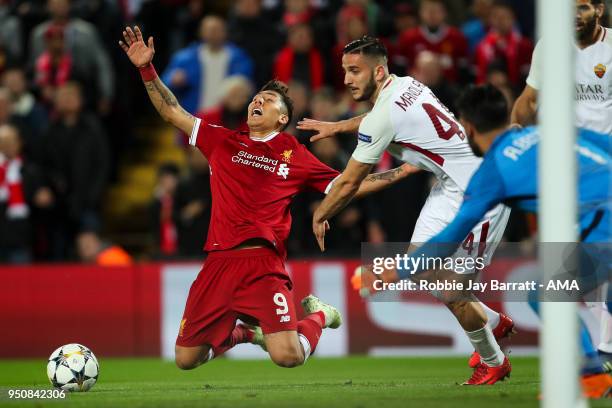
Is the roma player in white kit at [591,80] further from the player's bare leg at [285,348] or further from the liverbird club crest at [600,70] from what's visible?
the player's bare leg at [285,348]

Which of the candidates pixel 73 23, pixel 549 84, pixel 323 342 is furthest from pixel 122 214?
pixel 549 84

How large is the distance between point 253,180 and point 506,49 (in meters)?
6.16

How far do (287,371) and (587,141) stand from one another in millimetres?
5273

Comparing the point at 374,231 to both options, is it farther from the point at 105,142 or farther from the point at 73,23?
the point at 73,23

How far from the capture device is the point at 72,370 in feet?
27.4

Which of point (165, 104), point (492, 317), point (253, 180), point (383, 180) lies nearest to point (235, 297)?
point (253, 180)

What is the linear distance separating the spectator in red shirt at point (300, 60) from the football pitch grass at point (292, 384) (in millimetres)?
3531

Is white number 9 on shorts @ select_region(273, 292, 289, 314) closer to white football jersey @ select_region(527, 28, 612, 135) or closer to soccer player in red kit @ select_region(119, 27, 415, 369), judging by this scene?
Answer: soccer player in red kit @ select_region(119, 27, 415, 369)

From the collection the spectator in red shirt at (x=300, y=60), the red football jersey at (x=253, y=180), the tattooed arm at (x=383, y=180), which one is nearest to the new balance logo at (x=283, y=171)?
the red football jersey at (x=253, y=180)

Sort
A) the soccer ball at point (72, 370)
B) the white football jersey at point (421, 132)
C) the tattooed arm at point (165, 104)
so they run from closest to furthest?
the white football jersey at point (421, 132)
the soccer ball at point (72, 370)
the tattooed arm at point (165, 104)

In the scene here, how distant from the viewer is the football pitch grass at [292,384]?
7301 millimetres

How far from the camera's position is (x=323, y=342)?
13445 millimetres

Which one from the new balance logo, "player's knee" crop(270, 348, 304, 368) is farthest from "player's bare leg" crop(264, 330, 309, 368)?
the new balance logo

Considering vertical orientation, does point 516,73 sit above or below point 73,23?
below
